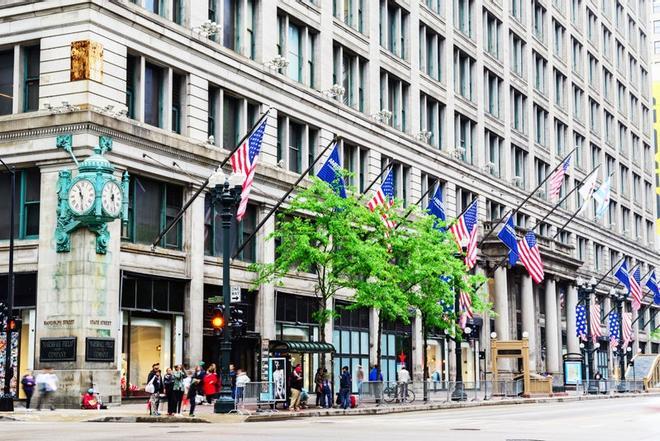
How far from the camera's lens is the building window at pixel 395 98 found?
2509 inches

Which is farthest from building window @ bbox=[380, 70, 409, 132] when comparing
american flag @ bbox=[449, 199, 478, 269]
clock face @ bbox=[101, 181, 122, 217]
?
clock face @ bbox=[101, 181, 122, 217]

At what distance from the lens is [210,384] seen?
41.9 metres

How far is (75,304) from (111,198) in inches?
158

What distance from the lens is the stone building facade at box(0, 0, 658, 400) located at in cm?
4050

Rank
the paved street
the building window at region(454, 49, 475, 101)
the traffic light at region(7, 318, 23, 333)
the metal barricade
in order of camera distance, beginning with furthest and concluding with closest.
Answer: the building window at region(454, 49, 475, 101)
the traffic light at region(7, 318, 23, 333)
the metal barricade
the paved street

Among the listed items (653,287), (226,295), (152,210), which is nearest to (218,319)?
(226,295)

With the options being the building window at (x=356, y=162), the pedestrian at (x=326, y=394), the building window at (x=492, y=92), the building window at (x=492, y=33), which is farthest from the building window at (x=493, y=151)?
the pedestrian at (x=326, y=394)

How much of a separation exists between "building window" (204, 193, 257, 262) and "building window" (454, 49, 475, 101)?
28.9 m

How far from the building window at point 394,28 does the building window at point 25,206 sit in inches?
1113

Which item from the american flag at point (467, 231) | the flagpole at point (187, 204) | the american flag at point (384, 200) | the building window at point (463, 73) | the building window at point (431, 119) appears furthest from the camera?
the building window at point (463, 73)

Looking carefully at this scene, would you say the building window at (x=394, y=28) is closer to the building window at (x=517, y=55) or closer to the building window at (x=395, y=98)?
the building window at (x=395, y=98)

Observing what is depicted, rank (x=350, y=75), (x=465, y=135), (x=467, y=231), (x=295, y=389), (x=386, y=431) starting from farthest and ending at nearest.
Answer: (x=465, y=135) < (x=350, y=75) < (x=467, y=231) < (x=295, y=389) < (x=386, y=431)

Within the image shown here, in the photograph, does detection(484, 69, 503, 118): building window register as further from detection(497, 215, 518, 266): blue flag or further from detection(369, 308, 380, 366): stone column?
detection(369, 308, 380, 366): stone column

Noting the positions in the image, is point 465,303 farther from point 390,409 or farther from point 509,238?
point 390,409
